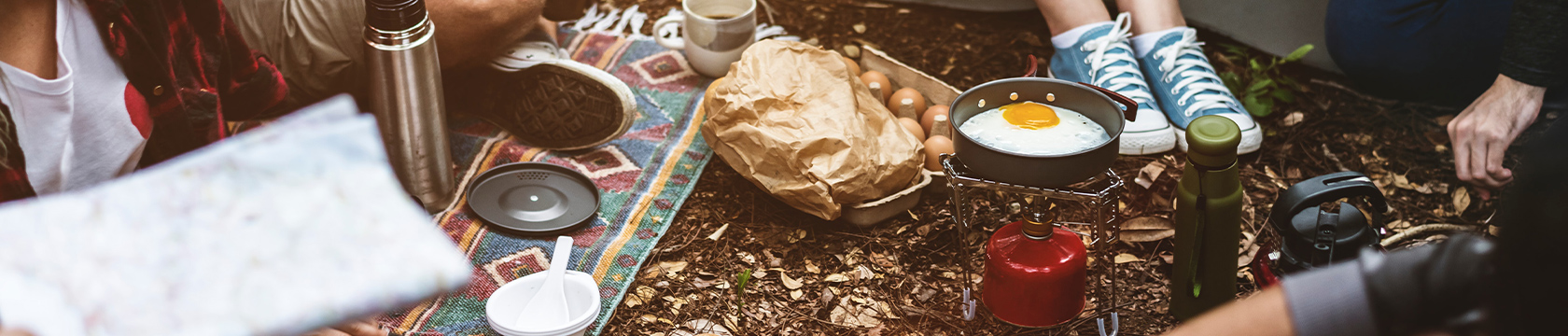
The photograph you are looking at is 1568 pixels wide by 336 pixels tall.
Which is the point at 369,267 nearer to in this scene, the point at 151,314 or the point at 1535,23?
the point at 151,314

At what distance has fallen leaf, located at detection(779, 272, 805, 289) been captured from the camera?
1.68m

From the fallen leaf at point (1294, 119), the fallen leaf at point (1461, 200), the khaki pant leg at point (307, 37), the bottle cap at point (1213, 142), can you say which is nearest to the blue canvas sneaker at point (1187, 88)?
the fallen leaf at point (1294, 119)

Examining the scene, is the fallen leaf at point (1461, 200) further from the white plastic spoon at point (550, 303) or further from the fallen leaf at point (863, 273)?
the white plastic spoon at point (550, 303)

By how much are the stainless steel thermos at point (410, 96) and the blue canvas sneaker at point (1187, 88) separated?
56.6 inches

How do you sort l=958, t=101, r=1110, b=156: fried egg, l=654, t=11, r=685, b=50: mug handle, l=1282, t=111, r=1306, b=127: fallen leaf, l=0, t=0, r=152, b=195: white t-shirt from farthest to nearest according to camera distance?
l=654, t=11, r=685, b=50: mug handle
l=1282, t=111, r=1306, b=127: fallen leaf
l=958, t=101, r=1110, b=156: fried egg
l=0, t=0, r=152, b=195: white t-shirt

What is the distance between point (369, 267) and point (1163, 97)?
176 centimetres

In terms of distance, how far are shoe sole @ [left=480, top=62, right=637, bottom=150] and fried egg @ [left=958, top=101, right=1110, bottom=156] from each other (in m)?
0.71

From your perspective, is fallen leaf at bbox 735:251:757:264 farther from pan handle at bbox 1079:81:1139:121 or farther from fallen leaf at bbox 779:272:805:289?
pan handle at bbox 1079:81:1139:121

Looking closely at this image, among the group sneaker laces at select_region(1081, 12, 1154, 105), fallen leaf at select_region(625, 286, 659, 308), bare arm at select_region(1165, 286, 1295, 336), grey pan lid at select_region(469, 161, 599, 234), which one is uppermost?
bare arm at select_region(1165, 286, 1295, 336)

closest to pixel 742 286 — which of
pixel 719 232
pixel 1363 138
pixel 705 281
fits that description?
pixel 705 281

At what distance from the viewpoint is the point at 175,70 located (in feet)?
4.34

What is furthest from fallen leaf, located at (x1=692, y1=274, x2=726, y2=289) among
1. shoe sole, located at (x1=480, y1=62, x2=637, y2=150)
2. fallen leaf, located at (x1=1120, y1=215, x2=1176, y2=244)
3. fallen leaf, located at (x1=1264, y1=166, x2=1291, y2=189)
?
fallen leaf, located at (x1=1264, y1=166, x2=1291, y2=189)

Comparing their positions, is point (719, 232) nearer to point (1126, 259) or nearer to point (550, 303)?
point (550, 303)

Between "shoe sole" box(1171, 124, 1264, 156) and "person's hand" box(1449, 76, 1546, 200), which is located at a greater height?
"person's hand" box(1449, 76, 1546, 200)
